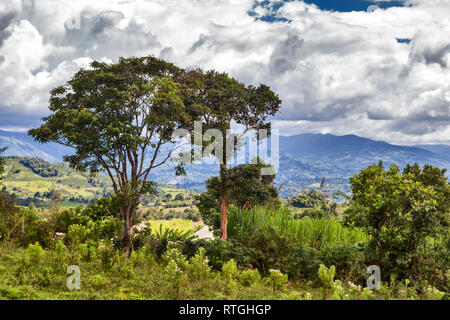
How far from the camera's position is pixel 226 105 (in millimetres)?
14609

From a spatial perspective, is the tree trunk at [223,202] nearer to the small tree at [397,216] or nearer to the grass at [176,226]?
the grass at [176,226]

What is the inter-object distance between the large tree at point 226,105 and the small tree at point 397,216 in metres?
7.78

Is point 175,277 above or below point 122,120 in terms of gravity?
below

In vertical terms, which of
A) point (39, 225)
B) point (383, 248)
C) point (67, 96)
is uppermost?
point (67, 96)

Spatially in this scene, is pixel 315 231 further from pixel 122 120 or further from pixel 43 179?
pixel 43 179

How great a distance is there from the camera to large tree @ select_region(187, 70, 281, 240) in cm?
1396

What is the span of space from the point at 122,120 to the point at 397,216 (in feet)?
27.4

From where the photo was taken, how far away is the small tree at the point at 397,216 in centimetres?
599

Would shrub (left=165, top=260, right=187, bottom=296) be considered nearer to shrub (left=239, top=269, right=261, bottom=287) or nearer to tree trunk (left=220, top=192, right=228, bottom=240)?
shrub (left=239, top=269, right=261, bottom=287)

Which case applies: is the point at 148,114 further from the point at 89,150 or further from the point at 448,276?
the point at 448,276

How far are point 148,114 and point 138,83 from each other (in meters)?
1.34

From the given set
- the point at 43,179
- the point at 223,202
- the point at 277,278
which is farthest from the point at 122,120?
the point at 43,179

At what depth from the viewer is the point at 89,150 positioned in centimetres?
1045
